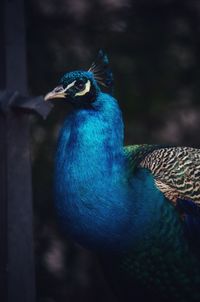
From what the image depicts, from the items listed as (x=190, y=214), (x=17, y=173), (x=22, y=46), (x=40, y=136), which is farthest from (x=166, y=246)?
(x=40, y=136)

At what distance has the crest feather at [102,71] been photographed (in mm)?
2791

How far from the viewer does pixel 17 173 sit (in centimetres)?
302

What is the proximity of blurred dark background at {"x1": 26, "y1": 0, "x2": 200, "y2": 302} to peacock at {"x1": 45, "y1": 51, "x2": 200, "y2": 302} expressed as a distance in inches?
44.8

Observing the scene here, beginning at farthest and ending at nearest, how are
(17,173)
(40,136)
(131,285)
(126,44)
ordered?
1. (126,44)
2. (40,136)
3. (17,173)
4. (131,285)

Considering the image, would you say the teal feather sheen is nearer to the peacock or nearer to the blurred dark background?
the peacock

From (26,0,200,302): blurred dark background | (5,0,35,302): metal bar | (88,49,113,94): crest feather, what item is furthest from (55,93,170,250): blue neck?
(26,0,200,302): blurred dark background

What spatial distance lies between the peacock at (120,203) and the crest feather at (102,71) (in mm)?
112

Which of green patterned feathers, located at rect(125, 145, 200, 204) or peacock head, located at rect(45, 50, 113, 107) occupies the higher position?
peacock head, located at rect(45, 50, 113, 107)

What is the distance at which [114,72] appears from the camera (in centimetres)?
401

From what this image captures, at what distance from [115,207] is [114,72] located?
1537 mm

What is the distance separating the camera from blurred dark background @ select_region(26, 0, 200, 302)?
382cm

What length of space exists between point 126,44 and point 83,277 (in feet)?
4.04

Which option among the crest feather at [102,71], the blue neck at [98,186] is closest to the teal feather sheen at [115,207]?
the blue neck at [98,186]

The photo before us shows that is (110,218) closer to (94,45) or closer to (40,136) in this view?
(40,136)
